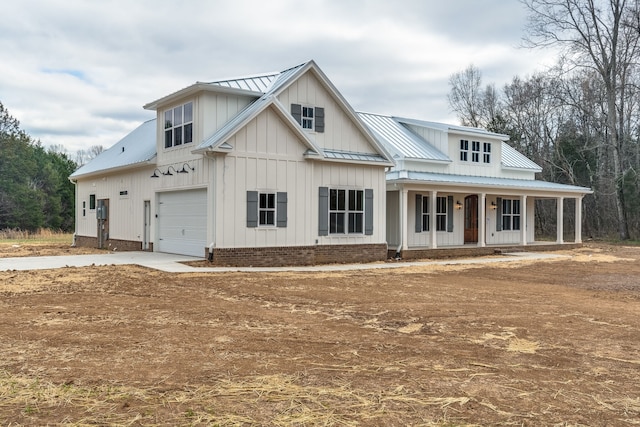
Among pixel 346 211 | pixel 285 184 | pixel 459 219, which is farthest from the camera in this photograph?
pixel 459 219

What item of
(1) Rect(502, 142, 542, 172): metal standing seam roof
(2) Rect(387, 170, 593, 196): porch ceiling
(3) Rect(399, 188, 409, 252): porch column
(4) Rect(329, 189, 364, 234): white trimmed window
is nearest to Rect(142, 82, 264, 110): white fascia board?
(4) Rect(329, 189, 364, 234): white trimmed window

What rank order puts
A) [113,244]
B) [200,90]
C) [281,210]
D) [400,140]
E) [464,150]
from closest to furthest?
[200,90] → [281,210] → [113,244] → [400,140] → [464,150]

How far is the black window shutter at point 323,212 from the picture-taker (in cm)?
1755

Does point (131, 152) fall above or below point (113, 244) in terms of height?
above

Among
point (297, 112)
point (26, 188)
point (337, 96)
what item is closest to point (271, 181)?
point (297, 112)

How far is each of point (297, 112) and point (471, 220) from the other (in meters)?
10.6

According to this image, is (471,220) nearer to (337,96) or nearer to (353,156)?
(353,156)

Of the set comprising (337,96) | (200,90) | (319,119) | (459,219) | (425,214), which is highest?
(337,96)

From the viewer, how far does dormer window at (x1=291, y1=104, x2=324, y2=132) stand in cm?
1759

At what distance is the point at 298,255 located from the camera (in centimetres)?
1688

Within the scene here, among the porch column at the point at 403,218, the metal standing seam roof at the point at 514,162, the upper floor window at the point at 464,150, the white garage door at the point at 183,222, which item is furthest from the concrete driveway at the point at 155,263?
the metal standing seam roof at the point at 514,162

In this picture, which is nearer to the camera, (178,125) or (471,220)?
(178,125)

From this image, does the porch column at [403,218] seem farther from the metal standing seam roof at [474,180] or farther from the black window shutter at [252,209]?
the black window shutter at [252,209]

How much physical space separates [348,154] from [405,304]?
9.43 meters
